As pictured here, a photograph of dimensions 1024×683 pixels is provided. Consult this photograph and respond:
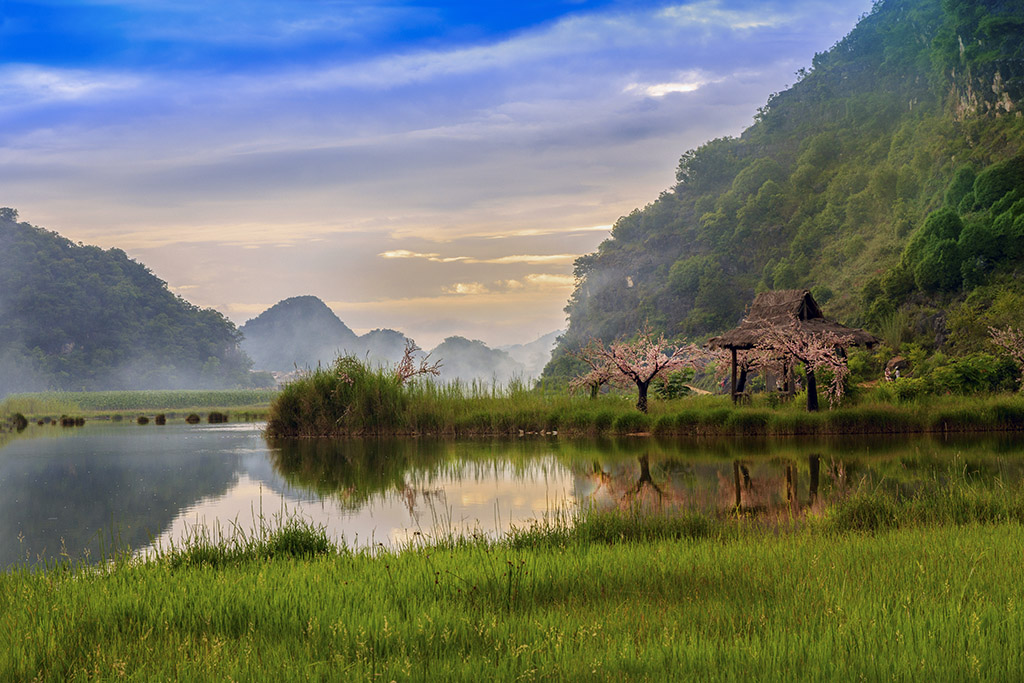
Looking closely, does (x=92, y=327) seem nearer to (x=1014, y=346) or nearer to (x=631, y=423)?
(x=631, y=423)

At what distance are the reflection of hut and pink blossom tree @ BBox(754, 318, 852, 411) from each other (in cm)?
29

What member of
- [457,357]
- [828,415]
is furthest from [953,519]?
[457,357]

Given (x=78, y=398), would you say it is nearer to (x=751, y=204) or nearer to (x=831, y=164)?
(x=751, y=204)

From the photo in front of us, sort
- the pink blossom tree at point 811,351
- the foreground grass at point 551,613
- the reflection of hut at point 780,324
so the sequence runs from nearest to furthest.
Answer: the foreground grass at point 551,613, the pink blossom tree at point 811,351, the reflection of hut at point 780,324

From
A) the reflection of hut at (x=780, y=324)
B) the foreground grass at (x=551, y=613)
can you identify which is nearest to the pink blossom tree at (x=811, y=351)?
the reflection of hut at (x=780, y=324)

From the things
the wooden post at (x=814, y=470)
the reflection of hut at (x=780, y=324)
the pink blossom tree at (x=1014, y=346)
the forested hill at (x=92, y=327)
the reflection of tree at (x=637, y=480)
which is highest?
the forested hill at (x=92, y=327)

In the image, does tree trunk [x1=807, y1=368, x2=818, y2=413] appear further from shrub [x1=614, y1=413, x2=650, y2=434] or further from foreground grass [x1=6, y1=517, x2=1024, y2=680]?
foreground grass [x1=6, y1=517, x2=1024, y2=680]

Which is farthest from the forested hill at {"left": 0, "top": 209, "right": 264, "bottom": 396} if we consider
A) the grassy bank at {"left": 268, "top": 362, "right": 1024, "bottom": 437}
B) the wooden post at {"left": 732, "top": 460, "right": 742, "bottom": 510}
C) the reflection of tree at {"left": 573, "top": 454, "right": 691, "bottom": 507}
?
the wooden post at {"left": 732, "top": 460, "right": 742, "bottom": 510}

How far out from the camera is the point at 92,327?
4978 inches

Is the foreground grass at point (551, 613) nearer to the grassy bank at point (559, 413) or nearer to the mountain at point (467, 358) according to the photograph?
the grassy bank at point (559, 413)

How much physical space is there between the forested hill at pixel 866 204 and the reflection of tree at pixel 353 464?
3067 cm

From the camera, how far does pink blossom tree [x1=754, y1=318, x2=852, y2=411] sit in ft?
91.5

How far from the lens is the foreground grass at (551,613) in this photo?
5684 millimetres

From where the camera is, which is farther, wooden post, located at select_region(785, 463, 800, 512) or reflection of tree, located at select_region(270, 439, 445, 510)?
reflection of tree, located at select_region(270, 439, 445, 510)
